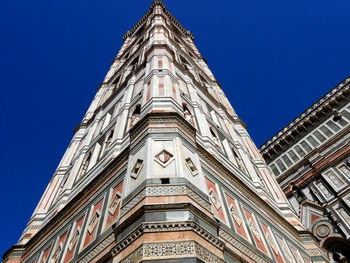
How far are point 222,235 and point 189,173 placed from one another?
94 cm

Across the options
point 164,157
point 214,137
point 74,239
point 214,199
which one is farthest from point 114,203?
point 214,137

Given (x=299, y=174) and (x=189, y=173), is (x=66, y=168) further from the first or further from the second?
(x=299, y=174)

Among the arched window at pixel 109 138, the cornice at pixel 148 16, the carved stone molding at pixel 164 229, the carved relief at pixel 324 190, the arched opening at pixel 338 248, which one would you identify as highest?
the cornice at pixel 148 16

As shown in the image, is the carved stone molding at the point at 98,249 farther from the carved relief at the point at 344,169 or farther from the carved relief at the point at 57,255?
the carved relief at the point at 344,169

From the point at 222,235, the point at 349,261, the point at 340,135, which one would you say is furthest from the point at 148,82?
the point at 340,135

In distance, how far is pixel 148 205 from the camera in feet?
13.0

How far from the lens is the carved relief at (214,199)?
208 inches

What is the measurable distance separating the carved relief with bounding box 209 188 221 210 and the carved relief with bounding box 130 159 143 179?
1204 millimetres

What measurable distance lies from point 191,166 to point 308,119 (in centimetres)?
1208

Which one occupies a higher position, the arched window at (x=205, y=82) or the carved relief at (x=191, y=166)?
the arched window at (x=205, y=82)

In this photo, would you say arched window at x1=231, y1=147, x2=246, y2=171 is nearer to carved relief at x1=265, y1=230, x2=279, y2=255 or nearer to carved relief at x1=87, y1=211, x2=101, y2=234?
carved relief at x1=265, y1=230, x2=279, y2=255

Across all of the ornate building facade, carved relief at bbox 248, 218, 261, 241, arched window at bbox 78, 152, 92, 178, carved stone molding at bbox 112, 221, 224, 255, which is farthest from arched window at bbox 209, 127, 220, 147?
the ornate building facade

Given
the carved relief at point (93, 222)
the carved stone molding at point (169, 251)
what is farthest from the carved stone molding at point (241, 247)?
the carved relief at point (93, 222)

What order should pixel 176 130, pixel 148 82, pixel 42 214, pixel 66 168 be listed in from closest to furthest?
pixel 176 130 < pixel 42 214 < pixel 148 82 < pixel 66 168
